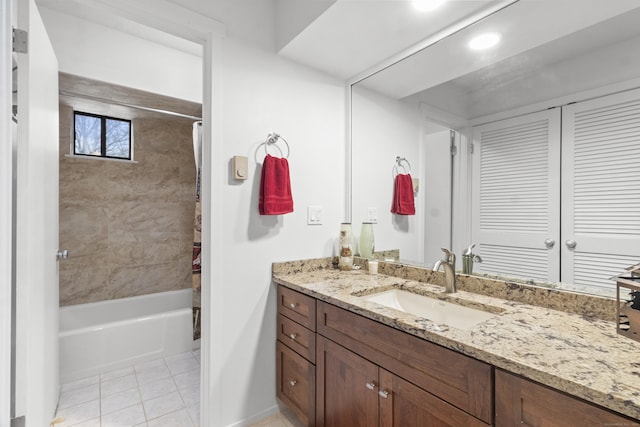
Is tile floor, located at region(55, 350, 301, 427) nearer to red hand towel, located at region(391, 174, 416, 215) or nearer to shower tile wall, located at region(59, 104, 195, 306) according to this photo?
shower tile wall, located at region(59, 104, 195, 306)

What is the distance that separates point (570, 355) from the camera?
2.48 feet

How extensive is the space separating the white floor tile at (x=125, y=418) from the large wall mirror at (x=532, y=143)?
5.98 ft

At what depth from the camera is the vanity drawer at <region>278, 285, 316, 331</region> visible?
144cm

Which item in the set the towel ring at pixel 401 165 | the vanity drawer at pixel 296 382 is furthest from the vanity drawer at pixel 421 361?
the towel ring at pixel 401 165

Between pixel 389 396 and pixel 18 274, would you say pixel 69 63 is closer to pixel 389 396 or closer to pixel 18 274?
pixel 18 274

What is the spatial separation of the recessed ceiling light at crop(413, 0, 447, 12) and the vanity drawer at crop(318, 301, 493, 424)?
4.59 feet

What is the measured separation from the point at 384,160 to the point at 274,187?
76 centimetres

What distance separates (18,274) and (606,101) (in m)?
2.24

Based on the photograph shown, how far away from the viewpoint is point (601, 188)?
1.07 metres

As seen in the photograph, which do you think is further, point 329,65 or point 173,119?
point 173,119

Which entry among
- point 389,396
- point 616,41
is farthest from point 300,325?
point 616,41

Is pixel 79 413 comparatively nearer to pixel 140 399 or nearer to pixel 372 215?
pixel 140 399

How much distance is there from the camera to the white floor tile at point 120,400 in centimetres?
178

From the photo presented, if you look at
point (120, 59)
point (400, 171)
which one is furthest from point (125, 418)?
point (120, 59)
